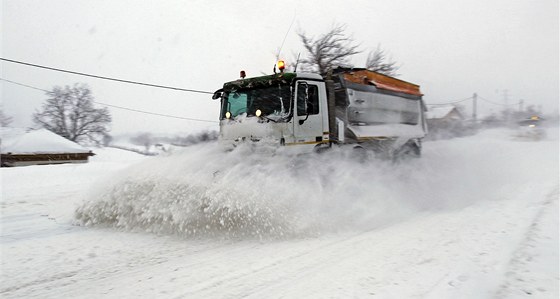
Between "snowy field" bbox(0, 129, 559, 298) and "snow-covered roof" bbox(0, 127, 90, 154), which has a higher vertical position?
"snow-covered roof" bbox(0, 127, 90, 154)

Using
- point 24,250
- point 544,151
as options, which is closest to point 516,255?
point 24,250

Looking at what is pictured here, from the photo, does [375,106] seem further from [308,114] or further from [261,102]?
[261,102]

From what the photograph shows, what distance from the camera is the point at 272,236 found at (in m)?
4.97

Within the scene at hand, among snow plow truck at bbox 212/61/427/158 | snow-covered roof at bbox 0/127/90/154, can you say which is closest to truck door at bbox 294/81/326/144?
snow plow truck at bbox 212/61/427/158

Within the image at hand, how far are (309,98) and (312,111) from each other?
25cm

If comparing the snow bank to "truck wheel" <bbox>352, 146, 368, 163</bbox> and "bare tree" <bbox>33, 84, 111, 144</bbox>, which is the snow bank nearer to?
"truck wheel" <bbox>352, 146, 368, 163</bbox>

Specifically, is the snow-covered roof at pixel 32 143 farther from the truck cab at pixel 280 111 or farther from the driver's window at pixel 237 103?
the truck cab at pixel 280 111

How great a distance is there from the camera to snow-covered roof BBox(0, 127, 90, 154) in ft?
72.3

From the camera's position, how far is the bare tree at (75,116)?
153ft

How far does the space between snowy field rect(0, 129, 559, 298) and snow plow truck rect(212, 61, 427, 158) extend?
19.6 inches

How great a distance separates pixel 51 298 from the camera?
3.12 metres

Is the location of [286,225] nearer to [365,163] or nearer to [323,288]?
[323,288]

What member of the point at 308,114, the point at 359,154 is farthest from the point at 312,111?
the point at 359,154

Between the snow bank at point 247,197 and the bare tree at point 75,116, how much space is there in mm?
48103
